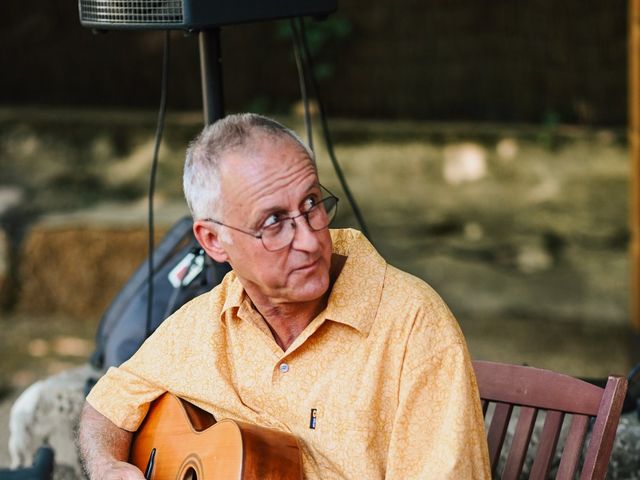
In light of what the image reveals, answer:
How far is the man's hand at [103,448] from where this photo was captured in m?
2.41

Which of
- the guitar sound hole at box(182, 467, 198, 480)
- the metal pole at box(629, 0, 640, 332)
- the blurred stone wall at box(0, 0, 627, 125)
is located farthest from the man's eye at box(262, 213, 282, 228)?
the blurred stone wall at box(0, 0, 627, 125)

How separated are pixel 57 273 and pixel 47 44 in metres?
1.46

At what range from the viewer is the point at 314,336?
222 cm

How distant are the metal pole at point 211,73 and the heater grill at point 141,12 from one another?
29 cm

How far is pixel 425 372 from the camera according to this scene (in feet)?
6.81

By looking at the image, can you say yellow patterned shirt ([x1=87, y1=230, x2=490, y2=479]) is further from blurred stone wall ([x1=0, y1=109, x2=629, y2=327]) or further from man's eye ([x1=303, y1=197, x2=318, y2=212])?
blurred stone wall ([x1=0, y1=109, x2=629, y2=327])

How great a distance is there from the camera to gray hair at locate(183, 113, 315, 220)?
2184 mm

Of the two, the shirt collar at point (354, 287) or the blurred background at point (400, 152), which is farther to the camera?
the blurred background at point (400, 152)

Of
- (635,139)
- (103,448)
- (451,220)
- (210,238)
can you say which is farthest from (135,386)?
(451,220)

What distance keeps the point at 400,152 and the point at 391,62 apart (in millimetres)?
552

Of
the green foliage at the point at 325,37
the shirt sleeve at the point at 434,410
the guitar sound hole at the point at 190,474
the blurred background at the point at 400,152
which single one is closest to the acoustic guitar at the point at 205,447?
the guitar sound hole at the point at 190,474

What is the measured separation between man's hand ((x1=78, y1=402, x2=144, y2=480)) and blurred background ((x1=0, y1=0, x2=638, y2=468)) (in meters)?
2.55

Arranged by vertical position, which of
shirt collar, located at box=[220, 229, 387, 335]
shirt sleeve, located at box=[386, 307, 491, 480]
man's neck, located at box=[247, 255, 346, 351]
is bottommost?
shirt sleeve, located at box=[386, 307, 491, 480]

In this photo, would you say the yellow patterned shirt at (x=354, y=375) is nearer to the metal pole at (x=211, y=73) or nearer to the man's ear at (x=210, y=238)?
the man's ear at (x=210, y=238)
